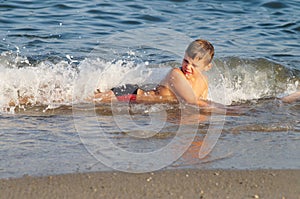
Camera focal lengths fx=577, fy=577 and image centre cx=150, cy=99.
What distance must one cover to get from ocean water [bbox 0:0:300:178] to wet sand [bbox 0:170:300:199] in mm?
130

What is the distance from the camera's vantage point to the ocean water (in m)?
4.10

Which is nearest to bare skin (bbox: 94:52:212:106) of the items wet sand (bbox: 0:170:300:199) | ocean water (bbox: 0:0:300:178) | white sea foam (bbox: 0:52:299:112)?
ocean water (bbox: 0:0:300:178)

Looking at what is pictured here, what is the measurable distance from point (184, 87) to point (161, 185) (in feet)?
8.43

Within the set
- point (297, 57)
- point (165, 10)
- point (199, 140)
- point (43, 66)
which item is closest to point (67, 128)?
point (199, 140)

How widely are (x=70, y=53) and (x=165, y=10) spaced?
11.6 ft

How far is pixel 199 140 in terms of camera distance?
452 centimetres

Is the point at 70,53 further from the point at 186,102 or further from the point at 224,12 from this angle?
the point at 224,12

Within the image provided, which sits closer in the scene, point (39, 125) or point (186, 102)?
point (39, 125)

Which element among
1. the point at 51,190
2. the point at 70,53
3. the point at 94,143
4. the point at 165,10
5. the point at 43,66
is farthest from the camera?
the point at 165,10

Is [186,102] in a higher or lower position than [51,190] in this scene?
lower

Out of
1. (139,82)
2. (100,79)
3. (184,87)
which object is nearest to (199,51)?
(184,87)

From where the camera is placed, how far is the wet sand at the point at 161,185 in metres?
3.41

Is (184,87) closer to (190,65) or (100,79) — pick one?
(190,65)

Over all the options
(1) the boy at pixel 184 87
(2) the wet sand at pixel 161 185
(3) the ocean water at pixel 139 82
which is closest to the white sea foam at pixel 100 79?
(3) the ocean water at pixel 139 82
